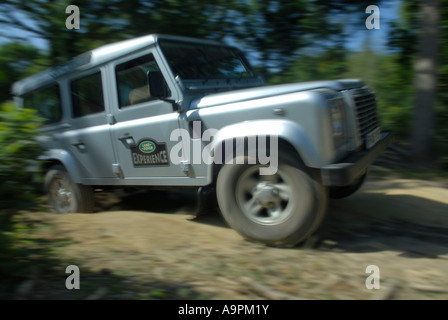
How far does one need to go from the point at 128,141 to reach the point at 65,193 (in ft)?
5.16

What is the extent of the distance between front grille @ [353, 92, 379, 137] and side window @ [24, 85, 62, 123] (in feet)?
11.8

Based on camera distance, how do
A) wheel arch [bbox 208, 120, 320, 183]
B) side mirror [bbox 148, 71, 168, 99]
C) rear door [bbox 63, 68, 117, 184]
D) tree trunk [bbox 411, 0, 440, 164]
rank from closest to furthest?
wheel arch [bbox 208, 120, 320, 183], side mirror [bbox 148, 71, 168, 99], rear door [bbox 63, 68, 117, 184], tree trunk [bbox 411, 0, 440, 164]

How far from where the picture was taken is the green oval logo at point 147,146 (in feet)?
13.4

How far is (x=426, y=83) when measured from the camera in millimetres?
6258

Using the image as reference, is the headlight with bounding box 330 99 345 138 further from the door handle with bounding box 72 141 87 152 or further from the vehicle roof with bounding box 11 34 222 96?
the door handle with bounding box 72 141 87 152

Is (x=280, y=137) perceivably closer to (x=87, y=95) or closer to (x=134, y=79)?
(x=134, y=79)

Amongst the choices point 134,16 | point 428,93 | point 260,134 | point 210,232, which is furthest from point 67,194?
point 428,93

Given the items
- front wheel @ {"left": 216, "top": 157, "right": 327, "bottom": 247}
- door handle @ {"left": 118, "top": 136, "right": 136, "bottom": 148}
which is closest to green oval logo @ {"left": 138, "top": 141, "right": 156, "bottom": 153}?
door handle @ {"left": 118, "top": 136, "right": 136, "bottom": 148}

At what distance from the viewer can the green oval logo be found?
161 inches

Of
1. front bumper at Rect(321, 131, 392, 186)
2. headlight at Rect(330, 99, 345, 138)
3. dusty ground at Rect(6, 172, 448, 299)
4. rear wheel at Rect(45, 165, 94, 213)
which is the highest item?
headlight at Rect(330, 99, 345, 138)

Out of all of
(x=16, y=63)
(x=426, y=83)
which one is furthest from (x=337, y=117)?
(x=16, y=63)

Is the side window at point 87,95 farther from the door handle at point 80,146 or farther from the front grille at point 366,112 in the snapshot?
the front grille at point 366,112

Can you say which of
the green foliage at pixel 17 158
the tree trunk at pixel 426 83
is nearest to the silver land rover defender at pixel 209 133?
the green foliage at pixel 17 158
